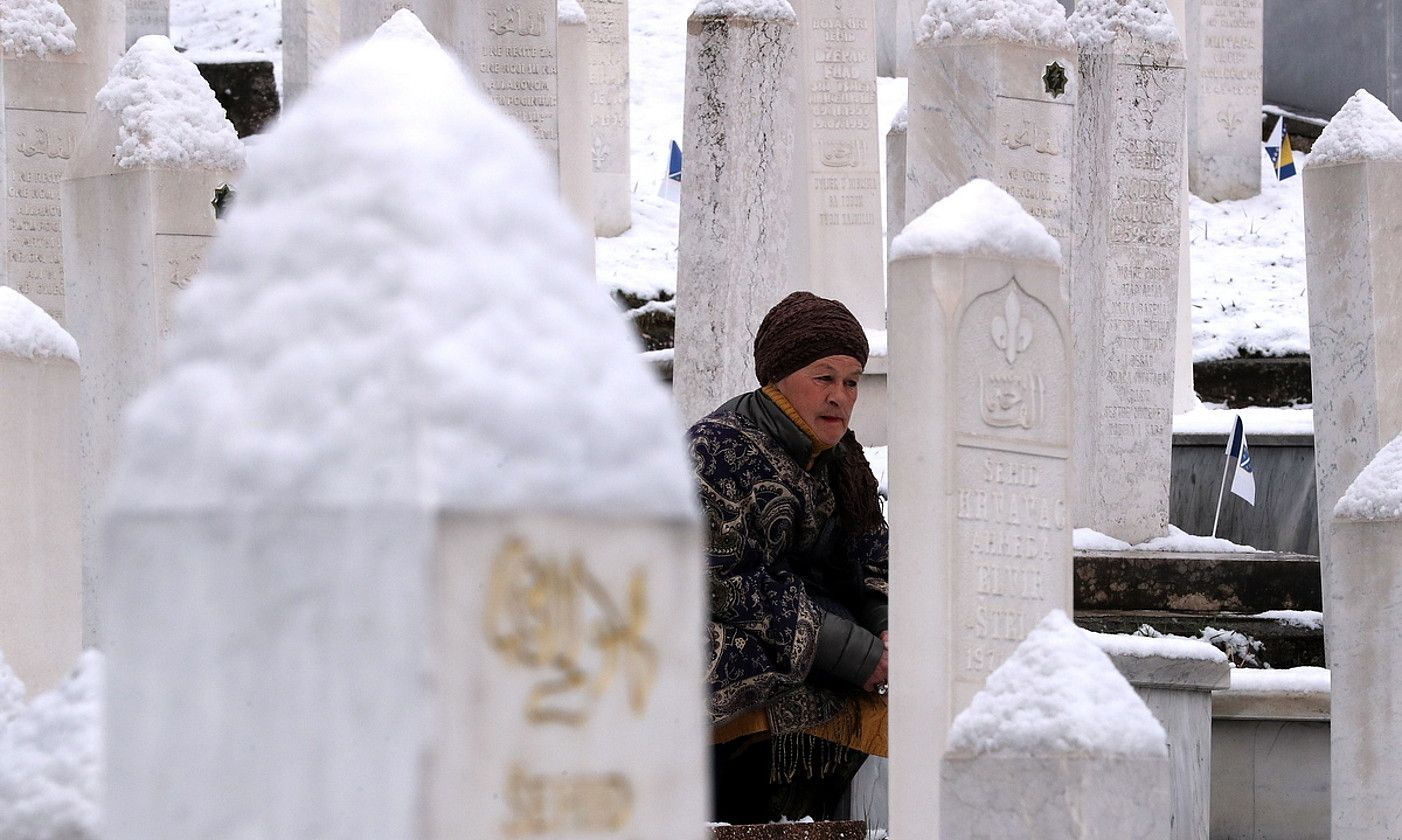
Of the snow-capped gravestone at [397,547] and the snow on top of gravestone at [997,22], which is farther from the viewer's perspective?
the snow on top of gravestone at [997,22]

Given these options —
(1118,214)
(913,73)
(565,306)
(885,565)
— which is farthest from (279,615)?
(1118,214)

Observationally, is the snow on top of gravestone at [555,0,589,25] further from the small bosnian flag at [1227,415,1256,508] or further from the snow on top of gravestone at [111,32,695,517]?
the snow on top of gravestone at [111,32,695,517]

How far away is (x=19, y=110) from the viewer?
11.4 meters

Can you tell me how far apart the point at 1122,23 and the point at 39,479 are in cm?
543

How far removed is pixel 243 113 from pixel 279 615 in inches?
639

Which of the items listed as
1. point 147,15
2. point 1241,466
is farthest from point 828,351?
point 147,15

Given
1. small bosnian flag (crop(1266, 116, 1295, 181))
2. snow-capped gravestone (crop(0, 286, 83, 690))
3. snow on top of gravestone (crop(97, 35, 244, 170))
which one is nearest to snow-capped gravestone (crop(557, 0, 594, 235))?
snow on top of gravestone (crop(97, 35, 244, 170))

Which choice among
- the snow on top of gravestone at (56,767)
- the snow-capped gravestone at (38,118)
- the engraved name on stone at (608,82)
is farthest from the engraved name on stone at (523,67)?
the snow on top of gravestone at (56,767)

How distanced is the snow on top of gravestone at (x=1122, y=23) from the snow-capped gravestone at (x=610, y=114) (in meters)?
6.59

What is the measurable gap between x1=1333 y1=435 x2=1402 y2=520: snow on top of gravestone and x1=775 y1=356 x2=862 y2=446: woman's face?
4.26 feet

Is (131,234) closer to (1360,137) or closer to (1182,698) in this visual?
(1182,698)

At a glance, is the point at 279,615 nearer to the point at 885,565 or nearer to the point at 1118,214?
the point at 885,565

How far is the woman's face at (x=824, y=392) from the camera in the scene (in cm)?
566

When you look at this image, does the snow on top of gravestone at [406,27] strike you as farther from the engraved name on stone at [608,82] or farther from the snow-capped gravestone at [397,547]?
the engraved name on stone at [608,82]
